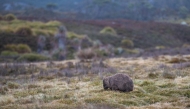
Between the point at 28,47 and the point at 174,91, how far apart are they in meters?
46.6

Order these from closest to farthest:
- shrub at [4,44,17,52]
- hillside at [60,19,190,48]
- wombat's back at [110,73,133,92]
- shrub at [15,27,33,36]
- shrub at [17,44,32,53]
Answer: wombat's back at [110,73,133,92], shrub at [17,44,32,53], shrub at [4,44,17,52], shrub at [15,27,33,36], hillside at [60,19,190,48]

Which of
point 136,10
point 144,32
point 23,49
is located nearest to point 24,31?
point 23,49

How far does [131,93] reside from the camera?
14398 millimetres

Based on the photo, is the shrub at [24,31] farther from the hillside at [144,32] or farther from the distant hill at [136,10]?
the distant hill at [136,10]

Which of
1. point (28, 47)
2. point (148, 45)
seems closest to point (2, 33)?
point (28, 47)

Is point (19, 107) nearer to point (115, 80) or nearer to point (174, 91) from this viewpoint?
point (115, 80)

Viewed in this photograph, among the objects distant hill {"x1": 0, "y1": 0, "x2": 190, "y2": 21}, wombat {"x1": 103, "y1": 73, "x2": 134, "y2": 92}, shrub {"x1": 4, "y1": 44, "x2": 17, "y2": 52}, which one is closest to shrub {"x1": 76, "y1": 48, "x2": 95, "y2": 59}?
shrub {"x1": 4, "y1": 44, "x2": 17, "y2": 52}

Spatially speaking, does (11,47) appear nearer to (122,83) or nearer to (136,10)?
(122,83)

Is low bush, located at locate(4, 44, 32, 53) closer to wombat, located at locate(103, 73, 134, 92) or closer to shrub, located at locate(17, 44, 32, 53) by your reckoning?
shrub, located at locate(17, 44, 32, 53)

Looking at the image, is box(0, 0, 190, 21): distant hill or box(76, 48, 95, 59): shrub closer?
box(76, 48, 95, 59): shrub

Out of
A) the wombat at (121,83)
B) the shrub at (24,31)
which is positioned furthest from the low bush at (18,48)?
the wombat at (121,83)

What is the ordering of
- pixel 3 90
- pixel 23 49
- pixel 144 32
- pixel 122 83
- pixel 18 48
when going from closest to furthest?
1. pixel 122 83
2. pixel 3 90
3. pixel 23 49
4. pixel 18 48
5. pixel 144 32

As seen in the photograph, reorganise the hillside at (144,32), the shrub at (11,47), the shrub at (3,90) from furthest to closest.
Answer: the hillside at (144,32) → the shrub at (11,47) → the shrub at (3,90)

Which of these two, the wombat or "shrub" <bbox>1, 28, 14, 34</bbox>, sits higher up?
the wombat
